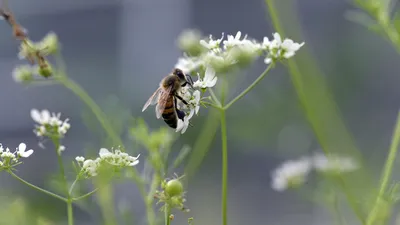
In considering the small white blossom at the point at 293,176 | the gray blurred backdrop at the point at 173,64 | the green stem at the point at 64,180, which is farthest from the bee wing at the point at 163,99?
the gray blurred backdrop at the point at 173,64

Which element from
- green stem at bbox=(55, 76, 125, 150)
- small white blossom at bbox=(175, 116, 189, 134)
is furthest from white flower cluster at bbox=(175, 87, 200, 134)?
green stem at bbox=(55, 76, 125, 150)

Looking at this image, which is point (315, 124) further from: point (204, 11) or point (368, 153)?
point (204, 11)

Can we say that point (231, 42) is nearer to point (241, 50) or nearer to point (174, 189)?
point (241, 50)

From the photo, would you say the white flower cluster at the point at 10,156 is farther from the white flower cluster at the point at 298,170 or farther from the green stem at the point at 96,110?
the white flower cluster at the point at 298,170

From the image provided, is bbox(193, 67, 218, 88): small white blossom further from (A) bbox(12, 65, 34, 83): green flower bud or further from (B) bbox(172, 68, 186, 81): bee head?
(A) bbox(12, 65, 34, 83): green flower bud

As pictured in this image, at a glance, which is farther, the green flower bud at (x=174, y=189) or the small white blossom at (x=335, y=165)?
the small white blossom at (x=335, y=165)

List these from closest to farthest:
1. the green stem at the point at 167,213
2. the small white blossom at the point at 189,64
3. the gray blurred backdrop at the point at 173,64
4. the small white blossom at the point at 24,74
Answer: the green stem at the point at 167,213, the small white blossom at the point at 189,64, the small white blossom at the point at 24,74, the gray blurred backdrop at the point at 173,64

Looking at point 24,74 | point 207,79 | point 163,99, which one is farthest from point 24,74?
point 207,79
